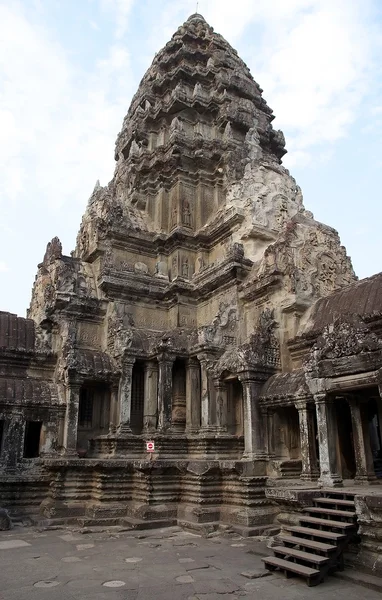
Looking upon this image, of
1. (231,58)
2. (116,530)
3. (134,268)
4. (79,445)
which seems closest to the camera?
(116,530)

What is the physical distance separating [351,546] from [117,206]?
1508 cm

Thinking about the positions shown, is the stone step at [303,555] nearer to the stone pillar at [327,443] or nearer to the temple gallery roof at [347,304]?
the stone pillar at [327,443]

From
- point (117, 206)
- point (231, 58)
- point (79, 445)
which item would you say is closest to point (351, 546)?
point (79, 445)

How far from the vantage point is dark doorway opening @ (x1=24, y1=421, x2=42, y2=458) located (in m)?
15.1

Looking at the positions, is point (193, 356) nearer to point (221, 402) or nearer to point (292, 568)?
point (221, 402)

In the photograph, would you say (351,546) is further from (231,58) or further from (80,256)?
(231,58)

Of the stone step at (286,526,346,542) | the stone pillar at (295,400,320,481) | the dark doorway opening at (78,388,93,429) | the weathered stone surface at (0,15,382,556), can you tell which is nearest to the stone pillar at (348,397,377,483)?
the weathered stone surface at (0,15,382,556)

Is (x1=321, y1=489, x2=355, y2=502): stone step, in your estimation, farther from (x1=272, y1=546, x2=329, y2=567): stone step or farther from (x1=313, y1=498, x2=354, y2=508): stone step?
(x1=272, y1=546, x2=329, y2=567): stone step

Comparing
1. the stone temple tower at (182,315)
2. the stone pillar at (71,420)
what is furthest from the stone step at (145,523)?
the stone pillar at (71,420)

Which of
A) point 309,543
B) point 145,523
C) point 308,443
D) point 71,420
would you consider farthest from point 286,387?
Result: point 71,420

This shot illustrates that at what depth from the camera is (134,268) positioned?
62.6 feet

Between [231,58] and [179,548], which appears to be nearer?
[179,548]

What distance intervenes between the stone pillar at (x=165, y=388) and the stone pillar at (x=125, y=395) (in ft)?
3.23

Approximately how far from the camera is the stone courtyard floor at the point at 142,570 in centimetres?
704
